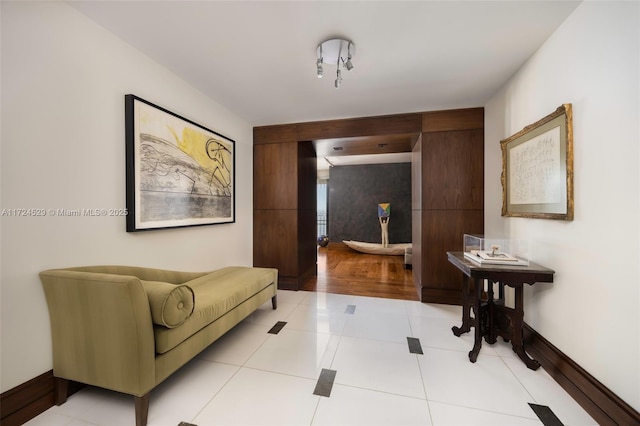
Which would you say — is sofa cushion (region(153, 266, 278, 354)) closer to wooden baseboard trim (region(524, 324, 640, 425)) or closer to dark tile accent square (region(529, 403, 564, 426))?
dark tile accent square (region(529, 403, 564, 426))

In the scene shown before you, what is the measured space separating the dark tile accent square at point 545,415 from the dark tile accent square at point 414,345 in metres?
0.73

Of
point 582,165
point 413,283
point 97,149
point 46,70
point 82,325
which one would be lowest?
point 413,283

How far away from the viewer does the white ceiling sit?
163 centimetres

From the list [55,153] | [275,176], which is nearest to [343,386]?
[55,153]

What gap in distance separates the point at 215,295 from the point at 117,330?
697mm

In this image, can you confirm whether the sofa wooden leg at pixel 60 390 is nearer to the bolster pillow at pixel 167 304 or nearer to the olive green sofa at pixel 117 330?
the olive green sofa at pixel 117 330

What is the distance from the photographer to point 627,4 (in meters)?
1.28

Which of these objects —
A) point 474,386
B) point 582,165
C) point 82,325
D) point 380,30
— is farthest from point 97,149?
point 582,165

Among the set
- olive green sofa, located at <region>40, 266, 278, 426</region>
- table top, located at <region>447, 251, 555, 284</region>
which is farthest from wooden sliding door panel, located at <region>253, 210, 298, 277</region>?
table top, located at <region>447, 251, 555, 284</region>

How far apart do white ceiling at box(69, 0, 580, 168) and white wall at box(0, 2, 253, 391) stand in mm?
266

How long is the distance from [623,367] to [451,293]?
6.35 feet

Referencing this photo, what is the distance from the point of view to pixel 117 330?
52.6 inches

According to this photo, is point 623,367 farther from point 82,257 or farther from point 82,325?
point 82,257

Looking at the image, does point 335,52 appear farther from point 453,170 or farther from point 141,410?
point 141,410
